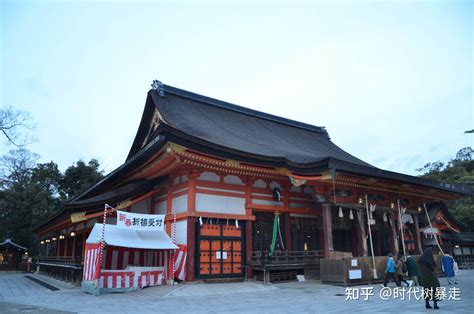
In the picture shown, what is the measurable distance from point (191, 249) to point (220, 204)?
1.93m

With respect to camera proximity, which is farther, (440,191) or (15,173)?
(15,173)

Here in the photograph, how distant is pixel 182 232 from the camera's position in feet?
40.0

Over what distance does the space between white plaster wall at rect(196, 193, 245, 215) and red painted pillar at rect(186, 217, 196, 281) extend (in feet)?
1.95

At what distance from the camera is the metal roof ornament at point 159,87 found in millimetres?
17281

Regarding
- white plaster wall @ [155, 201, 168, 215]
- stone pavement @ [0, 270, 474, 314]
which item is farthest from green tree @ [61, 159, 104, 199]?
stone pavement @ [0, 270, 474, 314]

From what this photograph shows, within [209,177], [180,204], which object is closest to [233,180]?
[209,177]

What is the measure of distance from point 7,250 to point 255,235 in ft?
86.9

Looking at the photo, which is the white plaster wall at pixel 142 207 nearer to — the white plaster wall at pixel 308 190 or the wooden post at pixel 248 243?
the wooden post at pixel 248 243

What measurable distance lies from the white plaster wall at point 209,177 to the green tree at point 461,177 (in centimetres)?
1158

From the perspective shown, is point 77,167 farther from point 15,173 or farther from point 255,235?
point 255,235

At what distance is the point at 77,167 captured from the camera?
36.9m

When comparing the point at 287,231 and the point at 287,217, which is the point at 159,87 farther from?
the point at 287,231

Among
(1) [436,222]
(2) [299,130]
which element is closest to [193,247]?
(2) [299,130]

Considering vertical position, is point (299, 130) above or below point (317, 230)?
above
